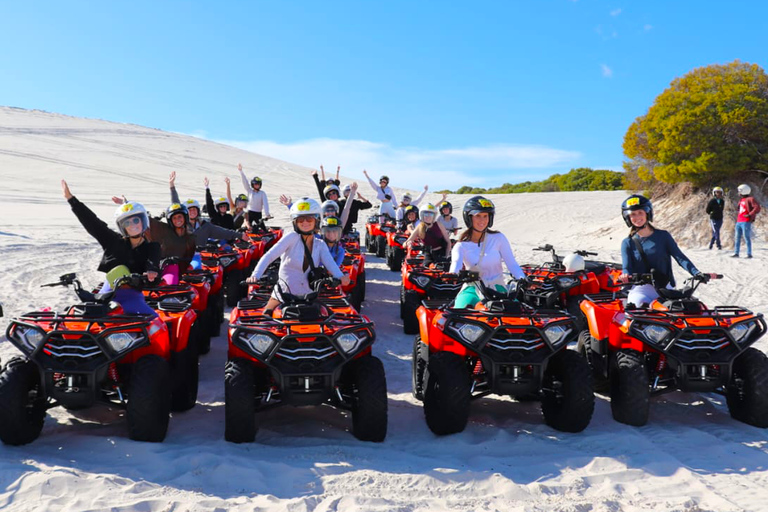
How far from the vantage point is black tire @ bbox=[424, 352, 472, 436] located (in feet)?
16.3

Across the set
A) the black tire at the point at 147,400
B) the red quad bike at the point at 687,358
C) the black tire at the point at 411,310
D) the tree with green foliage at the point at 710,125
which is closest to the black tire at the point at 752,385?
the red quad bike at the point at 687,358

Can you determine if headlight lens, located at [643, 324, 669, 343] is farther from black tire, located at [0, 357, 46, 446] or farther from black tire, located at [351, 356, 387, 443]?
black tire, located at [0, 357, 46, 446]

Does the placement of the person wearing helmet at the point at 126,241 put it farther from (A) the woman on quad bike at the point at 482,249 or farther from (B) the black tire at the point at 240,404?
(A) the woman on quad bike at the point at 482,249

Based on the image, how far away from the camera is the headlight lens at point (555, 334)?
197 inches

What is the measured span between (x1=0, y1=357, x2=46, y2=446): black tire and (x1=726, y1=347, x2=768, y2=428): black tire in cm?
531

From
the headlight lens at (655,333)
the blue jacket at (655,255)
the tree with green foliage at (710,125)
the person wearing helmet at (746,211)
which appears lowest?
the headlight lens at (655,333)

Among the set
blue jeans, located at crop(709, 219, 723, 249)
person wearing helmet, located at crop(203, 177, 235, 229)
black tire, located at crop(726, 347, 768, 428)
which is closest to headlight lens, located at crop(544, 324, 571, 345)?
black tire, located at crop(726, 347, 768, 428)

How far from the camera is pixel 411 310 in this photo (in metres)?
8.92

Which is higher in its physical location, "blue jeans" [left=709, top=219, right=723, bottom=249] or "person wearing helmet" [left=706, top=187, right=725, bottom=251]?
"person wearing helmet" [left=706, top=187, right=725, bottom=251]

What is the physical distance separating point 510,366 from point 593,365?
1.55 meters

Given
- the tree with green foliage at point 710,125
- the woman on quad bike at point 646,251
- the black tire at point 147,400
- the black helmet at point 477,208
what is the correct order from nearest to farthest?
1. the black tire at point 147,400
2. the black helmet at point 477,208
3. the woman on quad bike at point 646,251
4. the tree with green foliage at point 710,125

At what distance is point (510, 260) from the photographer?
6.02 meters

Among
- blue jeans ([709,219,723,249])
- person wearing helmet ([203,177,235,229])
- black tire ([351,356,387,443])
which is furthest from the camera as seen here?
blue jeans ([709,219,723,249])

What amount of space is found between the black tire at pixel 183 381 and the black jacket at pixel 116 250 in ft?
2.61
